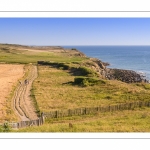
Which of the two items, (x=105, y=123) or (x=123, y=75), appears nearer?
A: (x=105, y=123)

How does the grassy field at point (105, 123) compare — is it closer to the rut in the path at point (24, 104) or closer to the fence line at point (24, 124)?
the fence line at point (24, 124)

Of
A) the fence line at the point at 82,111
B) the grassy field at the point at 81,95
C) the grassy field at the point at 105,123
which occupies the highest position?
the grassy field at the point at 81,95

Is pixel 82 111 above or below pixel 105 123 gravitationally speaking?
above

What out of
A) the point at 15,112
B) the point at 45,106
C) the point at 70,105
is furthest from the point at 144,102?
the point at 15,112

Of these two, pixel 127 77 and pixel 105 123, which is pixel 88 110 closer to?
pixel 105 123

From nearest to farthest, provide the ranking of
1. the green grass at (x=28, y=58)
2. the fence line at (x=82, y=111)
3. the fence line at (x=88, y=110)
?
the fence line at (x=82, y=111) < the fence line at (x=88, y=110) < the green grass at (x=28, y=58)

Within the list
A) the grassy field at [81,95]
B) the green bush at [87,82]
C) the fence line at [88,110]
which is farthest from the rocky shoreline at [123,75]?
the fence line at [88,110]

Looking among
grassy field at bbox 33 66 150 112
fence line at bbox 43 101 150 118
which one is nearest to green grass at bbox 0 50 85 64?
grassy field at bbox 33 66 150 112

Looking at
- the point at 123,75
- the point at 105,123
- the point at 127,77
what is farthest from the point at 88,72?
the point at 105,123

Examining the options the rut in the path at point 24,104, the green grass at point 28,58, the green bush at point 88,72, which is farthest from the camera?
the green grass at point 28,58

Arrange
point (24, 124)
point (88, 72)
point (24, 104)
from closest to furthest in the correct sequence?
point (24, 124) < point (24, 104) < point (88, 72)
